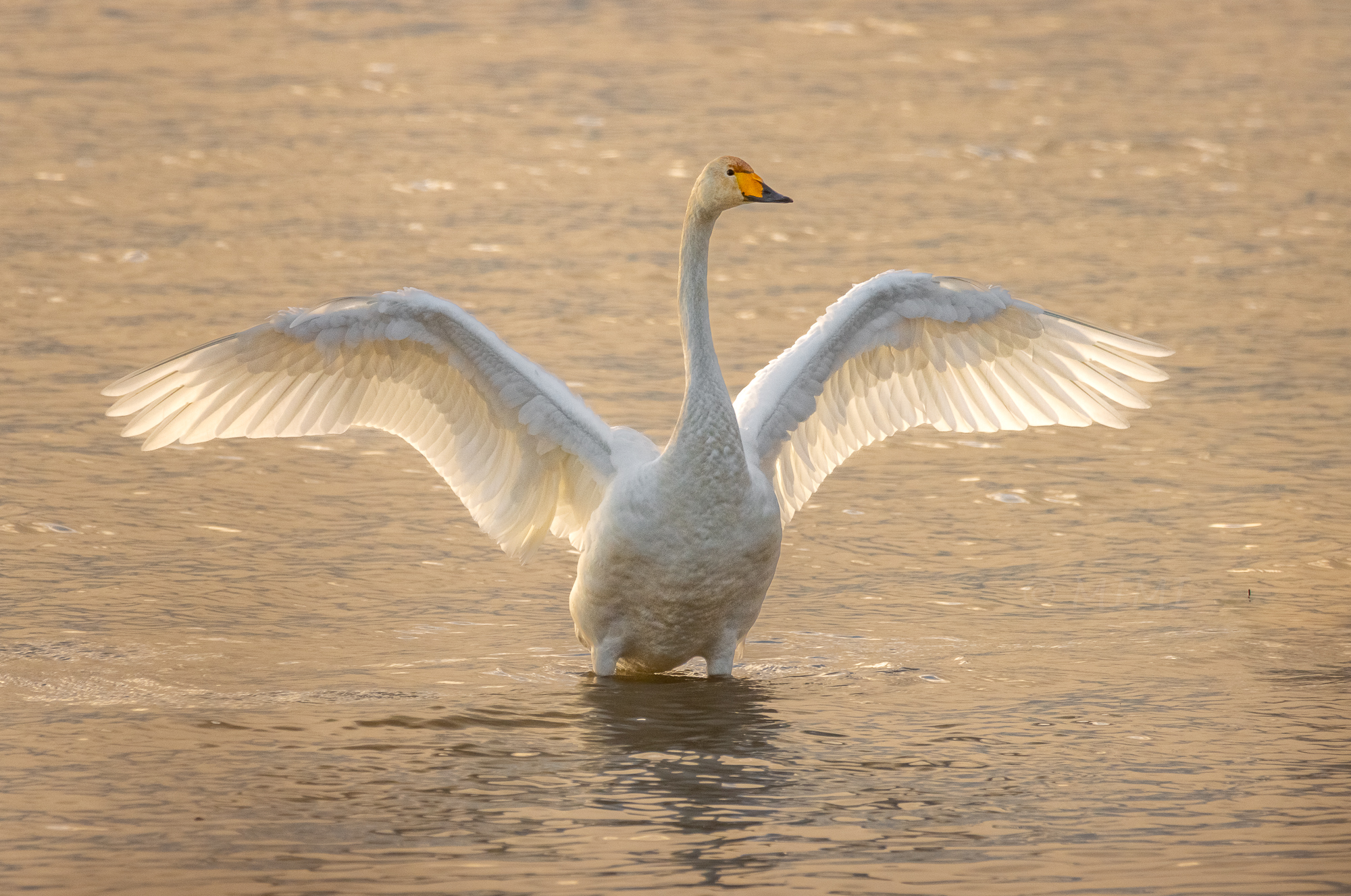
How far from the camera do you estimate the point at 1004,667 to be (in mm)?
9523

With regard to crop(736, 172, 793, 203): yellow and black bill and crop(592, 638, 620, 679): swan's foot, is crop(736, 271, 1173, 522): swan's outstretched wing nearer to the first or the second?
crop(736, 172, 793, 203): yellow and black bill

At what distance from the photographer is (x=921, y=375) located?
10305 millimetres

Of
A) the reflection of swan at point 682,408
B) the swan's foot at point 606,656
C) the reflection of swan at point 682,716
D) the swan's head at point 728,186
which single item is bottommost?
the reflection of swan at point 682,716

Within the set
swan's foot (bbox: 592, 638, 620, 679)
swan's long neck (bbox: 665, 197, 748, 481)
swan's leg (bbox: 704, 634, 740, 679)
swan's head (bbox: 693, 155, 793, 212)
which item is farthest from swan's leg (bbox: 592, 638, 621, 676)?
swan's head (bbox: 693, 155, 793, 212)

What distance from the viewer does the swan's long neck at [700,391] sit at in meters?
8.80

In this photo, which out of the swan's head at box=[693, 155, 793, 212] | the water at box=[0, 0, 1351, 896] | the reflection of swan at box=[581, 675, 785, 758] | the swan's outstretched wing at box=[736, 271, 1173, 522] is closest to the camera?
the water at box=[0, 0, 1351, 896]

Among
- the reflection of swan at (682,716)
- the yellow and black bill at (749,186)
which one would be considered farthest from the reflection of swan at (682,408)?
the reflection of swan at (682,716)

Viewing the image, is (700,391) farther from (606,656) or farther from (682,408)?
(606,656)

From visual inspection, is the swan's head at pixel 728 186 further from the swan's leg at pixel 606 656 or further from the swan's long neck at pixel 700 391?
the swan's leg at pixel 606 656

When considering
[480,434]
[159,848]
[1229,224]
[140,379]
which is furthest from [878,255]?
[159,848]

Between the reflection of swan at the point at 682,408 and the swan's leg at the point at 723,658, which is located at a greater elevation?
the reflection of swan at the point at 682,408

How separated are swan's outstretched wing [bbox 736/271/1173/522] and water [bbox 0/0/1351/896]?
2.80 ft

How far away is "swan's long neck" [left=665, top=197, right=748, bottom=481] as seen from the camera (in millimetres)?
8805

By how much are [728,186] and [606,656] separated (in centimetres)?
217
